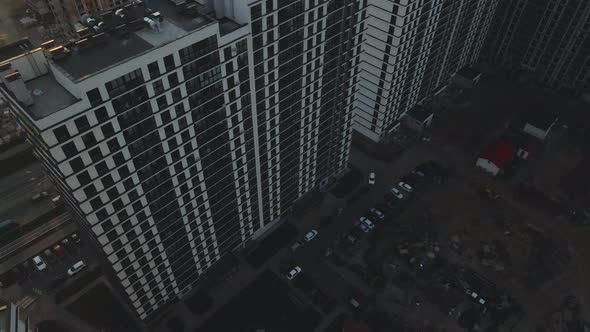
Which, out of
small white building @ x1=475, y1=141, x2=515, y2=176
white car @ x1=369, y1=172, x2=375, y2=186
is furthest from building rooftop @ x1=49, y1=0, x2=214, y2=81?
small white building @ x1=475, y1=141, x2=515, y2=176

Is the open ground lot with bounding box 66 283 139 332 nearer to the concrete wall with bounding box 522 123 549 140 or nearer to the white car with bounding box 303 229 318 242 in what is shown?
the white car with bounding box 303 229 318 242

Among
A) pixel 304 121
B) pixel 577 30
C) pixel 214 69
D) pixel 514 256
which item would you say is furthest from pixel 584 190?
→ pixel 214 69

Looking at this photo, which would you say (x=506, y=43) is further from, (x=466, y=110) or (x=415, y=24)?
(x=415, y=24)

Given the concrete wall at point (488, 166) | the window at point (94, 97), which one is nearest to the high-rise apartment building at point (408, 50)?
the concrete wall at point (488, 166)

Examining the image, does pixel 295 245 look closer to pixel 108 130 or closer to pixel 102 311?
pixel 102 311

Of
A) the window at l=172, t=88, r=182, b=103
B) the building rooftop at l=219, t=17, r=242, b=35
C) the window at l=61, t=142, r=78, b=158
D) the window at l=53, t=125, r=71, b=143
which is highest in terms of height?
the building rooftop at l=219, t=17, r=242, b=35

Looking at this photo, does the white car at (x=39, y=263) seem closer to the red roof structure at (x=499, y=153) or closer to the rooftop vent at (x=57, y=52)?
the rooftop vent at (x=57, y=52)

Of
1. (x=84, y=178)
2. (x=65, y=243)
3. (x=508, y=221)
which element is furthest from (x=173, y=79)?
(x=508, y=221)
